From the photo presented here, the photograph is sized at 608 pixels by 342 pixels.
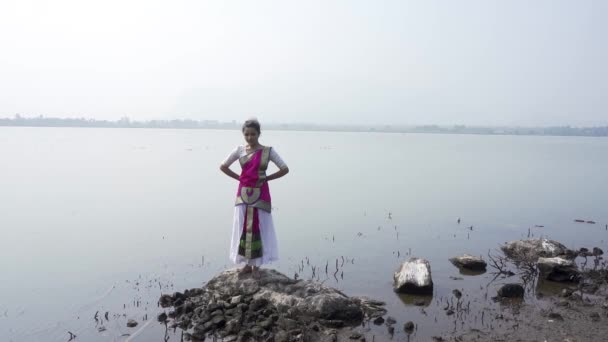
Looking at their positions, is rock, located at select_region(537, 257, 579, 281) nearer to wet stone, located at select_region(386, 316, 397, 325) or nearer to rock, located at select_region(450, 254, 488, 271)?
rock, located at select_region(450, 254, 488, 271)

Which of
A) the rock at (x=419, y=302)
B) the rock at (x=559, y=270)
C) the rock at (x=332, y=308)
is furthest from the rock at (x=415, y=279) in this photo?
the rock at (x=559, y=270)

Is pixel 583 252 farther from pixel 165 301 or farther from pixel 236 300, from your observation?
pixel 165 301

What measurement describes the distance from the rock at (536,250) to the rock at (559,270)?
3.45ft

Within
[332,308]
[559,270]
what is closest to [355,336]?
[332,308]

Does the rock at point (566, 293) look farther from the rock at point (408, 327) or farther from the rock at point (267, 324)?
the rock at point (267, 324)

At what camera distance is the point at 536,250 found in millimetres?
11055

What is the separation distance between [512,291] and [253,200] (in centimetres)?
496

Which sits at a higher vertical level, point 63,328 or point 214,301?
point 214,301

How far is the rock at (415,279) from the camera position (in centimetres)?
880

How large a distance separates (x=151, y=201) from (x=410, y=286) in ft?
46.5

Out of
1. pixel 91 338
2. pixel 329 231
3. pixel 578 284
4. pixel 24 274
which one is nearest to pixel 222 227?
pixel 329 231

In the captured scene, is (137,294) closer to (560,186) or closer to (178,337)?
(178,337)

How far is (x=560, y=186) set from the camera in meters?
26.2

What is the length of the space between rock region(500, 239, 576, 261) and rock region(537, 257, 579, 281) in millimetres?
1052
